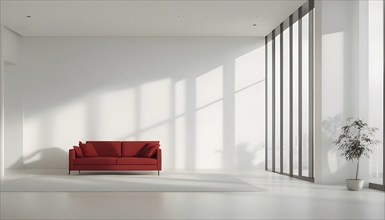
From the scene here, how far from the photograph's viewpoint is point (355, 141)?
9102mm

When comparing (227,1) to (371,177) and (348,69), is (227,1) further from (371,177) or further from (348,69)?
(371,177)

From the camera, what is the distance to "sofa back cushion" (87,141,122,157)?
1323 cm

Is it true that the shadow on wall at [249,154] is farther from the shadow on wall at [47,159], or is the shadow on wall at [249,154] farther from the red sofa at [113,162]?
the shadow on wall at [47,159]

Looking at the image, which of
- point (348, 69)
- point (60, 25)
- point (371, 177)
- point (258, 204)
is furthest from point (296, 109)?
point (60, 25)

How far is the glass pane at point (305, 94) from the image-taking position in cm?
1091

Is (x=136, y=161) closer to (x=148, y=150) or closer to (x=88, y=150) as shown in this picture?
(x=148, y=150)

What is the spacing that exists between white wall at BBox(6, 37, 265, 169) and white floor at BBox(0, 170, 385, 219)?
206 inches

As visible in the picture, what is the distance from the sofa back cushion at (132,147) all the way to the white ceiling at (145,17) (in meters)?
2.79

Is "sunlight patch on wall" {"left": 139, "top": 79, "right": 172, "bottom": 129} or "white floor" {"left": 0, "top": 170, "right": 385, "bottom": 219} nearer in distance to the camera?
"white floor" {"left": 0, "top": 170, "right": 385, "bottom": 219}

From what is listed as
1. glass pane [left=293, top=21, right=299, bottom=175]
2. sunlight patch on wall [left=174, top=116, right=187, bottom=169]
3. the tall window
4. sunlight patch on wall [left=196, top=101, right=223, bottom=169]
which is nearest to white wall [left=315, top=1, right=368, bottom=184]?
the tall window

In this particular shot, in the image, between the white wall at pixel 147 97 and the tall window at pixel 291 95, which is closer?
the tall window at pixel 291 95

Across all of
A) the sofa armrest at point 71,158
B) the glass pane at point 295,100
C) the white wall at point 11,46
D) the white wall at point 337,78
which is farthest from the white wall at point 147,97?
the white wall at point 337,78

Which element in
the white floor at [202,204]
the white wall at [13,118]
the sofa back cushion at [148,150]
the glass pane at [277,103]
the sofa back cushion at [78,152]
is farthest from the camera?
the white wall at [13,118]

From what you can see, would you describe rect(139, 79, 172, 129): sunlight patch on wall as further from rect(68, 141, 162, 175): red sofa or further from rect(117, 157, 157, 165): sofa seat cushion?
rect(117, 157, 157, 165): sofa seat cushion
